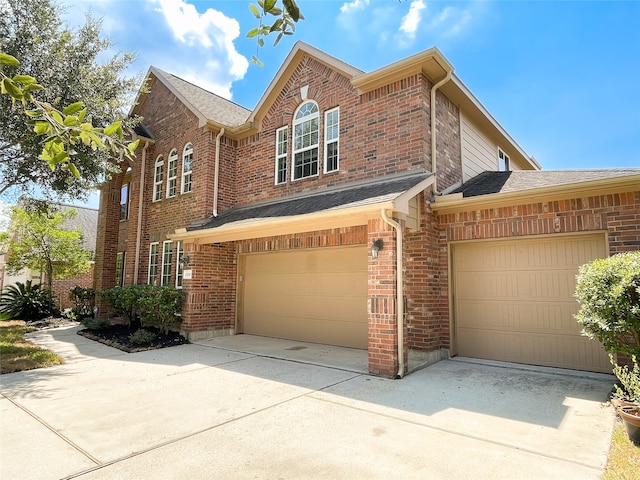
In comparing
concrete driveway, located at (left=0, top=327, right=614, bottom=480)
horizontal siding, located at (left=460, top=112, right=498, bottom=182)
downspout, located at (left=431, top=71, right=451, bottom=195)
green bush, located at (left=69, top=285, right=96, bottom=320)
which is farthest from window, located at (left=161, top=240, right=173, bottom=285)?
horizontal siding, located at (left=460, top=112, right=498, bottom=182)

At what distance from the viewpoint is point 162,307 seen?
9.61 meters

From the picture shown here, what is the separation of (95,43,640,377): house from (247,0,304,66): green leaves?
4085 millimetres

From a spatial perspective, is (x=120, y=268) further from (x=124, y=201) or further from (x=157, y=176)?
(x=157, y=176)

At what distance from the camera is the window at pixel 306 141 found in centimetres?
961

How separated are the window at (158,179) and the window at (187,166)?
144cm

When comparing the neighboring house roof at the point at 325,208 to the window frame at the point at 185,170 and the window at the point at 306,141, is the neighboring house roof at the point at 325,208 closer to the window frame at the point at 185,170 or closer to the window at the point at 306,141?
the window at the point at 306,141

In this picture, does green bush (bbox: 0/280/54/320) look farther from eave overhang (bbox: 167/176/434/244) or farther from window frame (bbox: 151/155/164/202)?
eave overhang (bbox: 167/176/434/244)

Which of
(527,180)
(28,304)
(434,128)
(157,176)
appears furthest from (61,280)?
(527,180)

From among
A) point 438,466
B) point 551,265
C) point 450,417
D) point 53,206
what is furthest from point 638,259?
point 53,206

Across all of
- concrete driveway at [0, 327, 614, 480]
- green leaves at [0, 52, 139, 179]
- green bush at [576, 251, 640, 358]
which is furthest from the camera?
green bush at [576, 251, 640, 358]

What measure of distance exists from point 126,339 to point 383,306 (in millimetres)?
7129

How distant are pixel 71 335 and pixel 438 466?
11.5 metres

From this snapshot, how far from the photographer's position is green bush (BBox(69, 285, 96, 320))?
14.6m

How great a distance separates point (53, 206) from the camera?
1246cm
